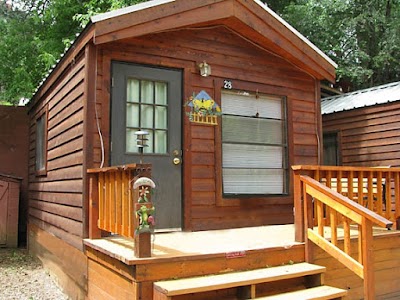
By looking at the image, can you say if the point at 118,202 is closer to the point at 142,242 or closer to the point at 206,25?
the point at 142,242

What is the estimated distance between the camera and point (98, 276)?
12.2 ft

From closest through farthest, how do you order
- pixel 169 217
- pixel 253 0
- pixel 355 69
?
→ pixel 169 217, pixel 253 0, pixel 355 69

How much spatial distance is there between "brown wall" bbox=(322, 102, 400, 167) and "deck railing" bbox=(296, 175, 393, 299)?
459 cm

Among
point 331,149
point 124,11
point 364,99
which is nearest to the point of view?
point 124,11

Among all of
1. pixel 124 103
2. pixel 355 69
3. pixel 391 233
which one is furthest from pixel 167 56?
pixel 355 69

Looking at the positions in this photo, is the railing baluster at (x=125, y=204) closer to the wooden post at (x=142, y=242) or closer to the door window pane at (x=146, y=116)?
the wooden post at (x=142, y=242)

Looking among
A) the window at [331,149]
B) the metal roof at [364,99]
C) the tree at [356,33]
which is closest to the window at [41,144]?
the metal roof at [364,99]

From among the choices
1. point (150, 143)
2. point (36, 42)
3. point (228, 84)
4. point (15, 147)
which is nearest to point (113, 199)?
point (150, 143)

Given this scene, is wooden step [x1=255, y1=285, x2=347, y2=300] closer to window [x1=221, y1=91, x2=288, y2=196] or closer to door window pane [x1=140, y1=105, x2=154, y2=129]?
window [x1=221, y1=91, x2=288, y2=196]

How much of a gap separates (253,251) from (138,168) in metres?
1.27

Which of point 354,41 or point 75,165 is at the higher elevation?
point 354,41

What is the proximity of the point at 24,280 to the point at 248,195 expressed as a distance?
337 cm

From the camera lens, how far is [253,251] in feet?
11.3

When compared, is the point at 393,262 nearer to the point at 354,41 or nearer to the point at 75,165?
the point at 75,165
